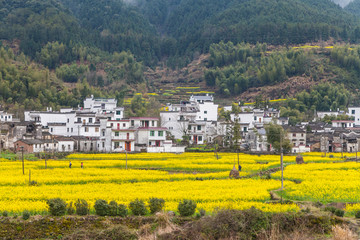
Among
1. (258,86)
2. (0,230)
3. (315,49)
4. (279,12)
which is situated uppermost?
(279,12)

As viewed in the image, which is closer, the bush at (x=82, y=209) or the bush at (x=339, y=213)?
the bush at (x=339, y=213)

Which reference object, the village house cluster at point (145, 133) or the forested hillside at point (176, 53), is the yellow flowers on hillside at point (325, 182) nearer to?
the village house cluster at point (145, 133)

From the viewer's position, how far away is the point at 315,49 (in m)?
151

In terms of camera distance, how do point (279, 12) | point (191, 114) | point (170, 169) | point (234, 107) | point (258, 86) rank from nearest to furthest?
point (170, 169) → point (191, 114) → point (234, 107) → point (258, 86) → point (279, 12)

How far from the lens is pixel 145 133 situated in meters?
74.2

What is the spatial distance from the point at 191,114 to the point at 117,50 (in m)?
101

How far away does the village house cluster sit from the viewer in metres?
72.2

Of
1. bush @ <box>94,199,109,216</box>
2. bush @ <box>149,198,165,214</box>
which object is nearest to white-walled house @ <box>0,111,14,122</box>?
bush @ <box>94,199,109,216</box>

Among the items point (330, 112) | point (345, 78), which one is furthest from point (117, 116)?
point (345, 78)

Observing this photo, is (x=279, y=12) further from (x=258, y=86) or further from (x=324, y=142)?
(x=324, y=142)

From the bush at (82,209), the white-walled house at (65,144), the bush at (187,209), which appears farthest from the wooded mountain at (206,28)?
the bush at (187,209)

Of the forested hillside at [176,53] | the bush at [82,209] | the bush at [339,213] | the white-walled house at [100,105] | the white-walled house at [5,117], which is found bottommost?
the bush at [339,213]

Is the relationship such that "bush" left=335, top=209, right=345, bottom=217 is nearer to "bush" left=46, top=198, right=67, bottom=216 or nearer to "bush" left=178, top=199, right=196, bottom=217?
"bush" left=178, top=199, right=196, bottom=217

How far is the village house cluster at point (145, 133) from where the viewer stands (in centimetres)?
7219
